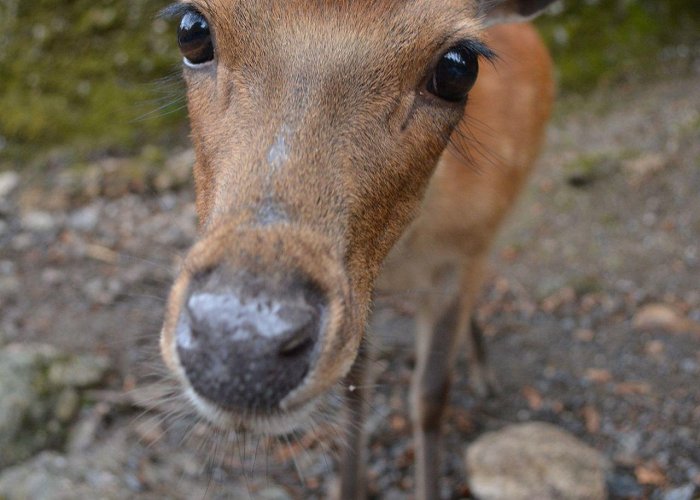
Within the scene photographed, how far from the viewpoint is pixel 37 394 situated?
14.1ft

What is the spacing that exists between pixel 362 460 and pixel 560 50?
6.09 metres

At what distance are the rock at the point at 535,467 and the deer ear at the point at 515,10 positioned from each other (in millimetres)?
2351

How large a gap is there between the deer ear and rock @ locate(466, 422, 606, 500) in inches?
92.6

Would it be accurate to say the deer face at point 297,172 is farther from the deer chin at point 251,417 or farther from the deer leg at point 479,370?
the deer leg at point 479,370

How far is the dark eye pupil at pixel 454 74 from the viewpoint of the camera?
2.57 metres

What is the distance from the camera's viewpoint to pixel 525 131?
4.87 metres

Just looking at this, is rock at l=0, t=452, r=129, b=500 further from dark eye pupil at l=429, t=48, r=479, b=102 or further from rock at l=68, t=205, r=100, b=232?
rock at l=68, t=205, r=100, b=232

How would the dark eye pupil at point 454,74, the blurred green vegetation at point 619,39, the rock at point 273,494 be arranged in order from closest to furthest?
the dark eye pupil at point 454,74, the rock at point 273,494, the blurred green vegetation at point 619,39

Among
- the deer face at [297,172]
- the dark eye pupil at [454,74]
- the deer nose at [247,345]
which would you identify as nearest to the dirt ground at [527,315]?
the deer face at [297,172]

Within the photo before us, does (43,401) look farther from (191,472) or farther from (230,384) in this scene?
(230,384)

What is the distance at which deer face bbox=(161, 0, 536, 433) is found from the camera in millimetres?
1851

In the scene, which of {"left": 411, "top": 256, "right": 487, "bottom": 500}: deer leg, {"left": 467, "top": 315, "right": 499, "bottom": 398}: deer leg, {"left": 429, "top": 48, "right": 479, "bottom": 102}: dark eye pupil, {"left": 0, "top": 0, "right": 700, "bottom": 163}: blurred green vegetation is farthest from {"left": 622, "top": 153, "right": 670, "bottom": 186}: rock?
{"left": 429, "top": 48, "right": 479, "bottom": 102}: dark eye pupil

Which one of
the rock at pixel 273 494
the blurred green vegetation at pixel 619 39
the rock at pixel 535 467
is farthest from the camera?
the blurred green vegetation at pixel 619 39

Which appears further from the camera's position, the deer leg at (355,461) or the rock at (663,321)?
the rock at (663,321)
